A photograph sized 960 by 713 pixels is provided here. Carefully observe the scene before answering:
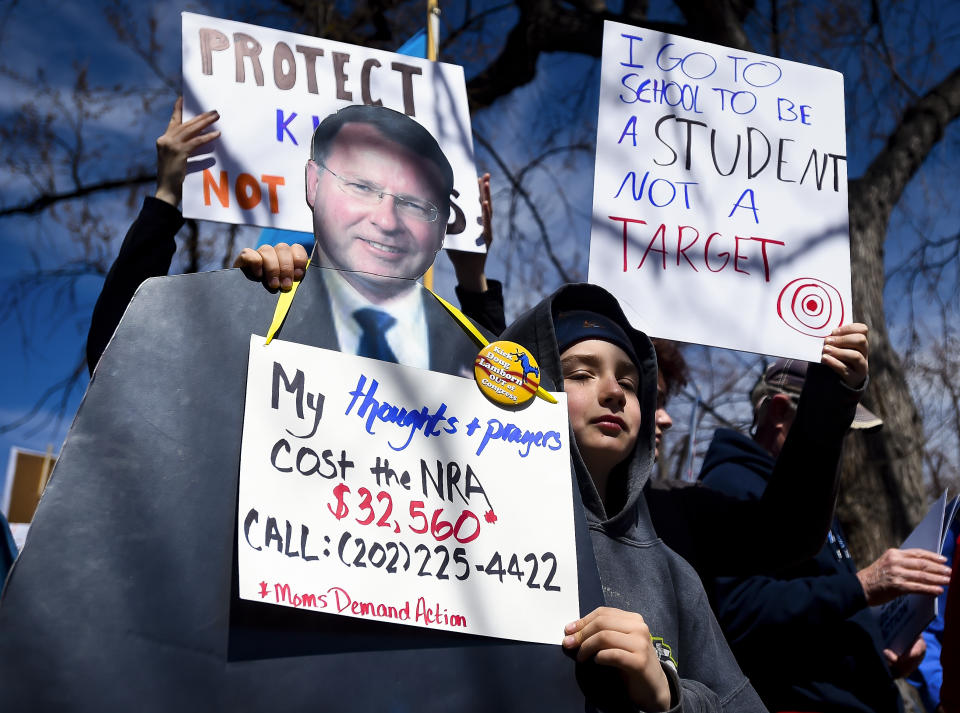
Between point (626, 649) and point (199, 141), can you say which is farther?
point (199, 141)

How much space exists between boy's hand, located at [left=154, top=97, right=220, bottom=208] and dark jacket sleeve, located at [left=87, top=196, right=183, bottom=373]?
0.25ft

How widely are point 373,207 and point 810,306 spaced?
110 cm

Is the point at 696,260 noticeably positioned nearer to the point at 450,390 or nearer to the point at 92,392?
the point at 450,390

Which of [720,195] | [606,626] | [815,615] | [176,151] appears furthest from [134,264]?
[815,615]

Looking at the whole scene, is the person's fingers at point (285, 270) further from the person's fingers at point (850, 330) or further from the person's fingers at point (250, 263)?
the person's fingers at point (850, 330)

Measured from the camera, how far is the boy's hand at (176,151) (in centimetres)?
194

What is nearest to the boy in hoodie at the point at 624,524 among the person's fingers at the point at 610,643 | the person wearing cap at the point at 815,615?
the person's fingers at the point at 610,643

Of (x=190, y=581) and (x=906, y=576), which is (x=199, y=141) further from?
(x=906, y=576)

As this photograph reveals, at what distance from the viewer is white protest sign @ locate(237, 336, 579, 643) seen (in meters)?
1.07

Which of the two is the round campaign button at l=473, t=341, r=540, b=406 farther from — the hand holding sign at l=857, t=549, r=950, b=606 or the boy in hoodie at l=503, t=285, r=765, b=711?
the hand holding sign at l=857, t=549, r=950, b=606

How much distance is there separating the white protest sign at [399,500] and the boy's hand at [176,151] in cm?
94

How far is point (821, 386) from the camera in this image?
73.9 inches

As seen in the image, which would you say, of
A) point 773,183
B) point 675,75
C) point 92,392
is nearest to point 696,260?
point 773,183

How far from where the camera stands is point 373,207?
1406mm
